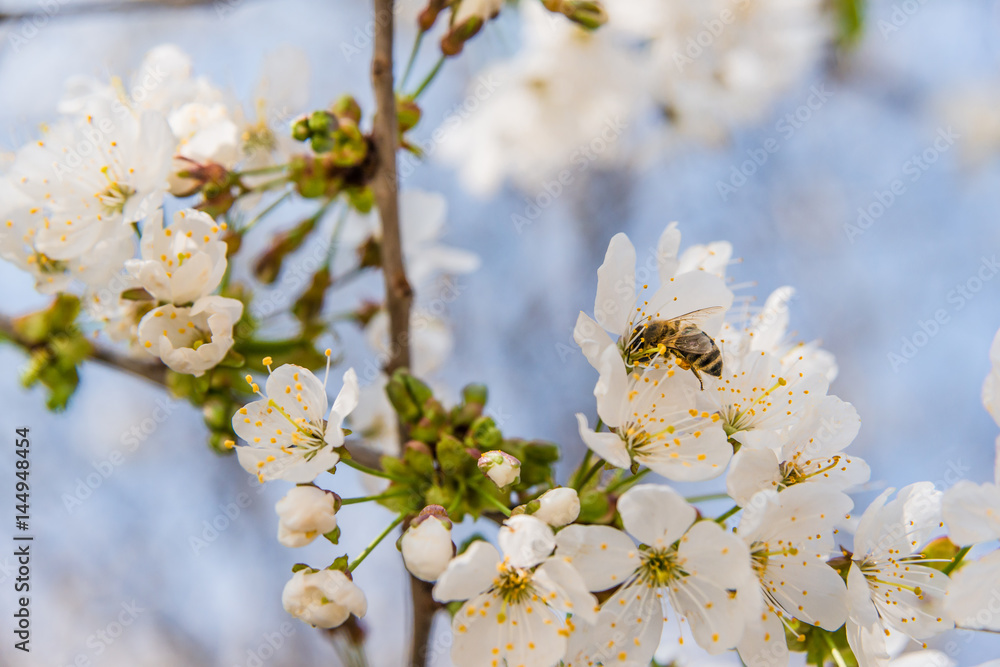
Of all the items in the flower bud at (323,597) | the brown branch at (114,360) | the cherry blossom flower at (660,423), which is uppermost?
the cherry blossom flower at (660,423)

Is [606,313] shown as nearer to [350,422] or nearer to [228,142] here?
[228,142]

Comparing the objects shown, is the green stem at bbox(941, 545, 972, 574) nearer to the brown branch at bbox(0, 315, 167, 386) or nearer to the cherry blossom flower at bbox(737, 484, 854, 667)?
the cherry blossom flower at bbox(737, 484, 854, 667)

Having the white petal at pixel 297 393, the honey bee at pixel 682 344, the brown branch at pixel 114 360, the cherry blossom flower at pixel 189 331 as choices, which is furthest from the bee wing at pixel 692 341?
the brown branch at pixel 114 360

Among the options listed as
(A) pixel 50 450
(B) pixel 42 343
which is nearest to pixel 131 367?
(B) pixel 42 343

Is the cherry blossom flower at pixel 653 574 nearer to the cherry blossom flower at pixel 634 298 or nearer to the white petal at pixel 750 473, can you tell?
the white petal at pixel 750 473

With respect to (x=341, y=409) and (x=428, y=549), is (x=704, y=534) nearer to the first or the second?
(x=428, y=549)

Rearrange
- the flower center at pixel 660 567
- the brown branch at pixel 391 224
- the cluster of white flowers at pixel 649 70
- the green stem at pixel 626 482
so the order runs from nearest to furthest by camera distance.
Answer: the flower center at pixel 660 567 < the green stem at pixel 626 482 < the brown branch at pixel 391 224 < the cluster of white flowers at pixel 649 70

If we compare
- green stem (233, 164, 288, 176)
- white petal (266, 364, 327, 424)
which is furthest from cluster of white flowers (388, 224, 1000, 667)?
green stem (233, 164, 288, 176)
